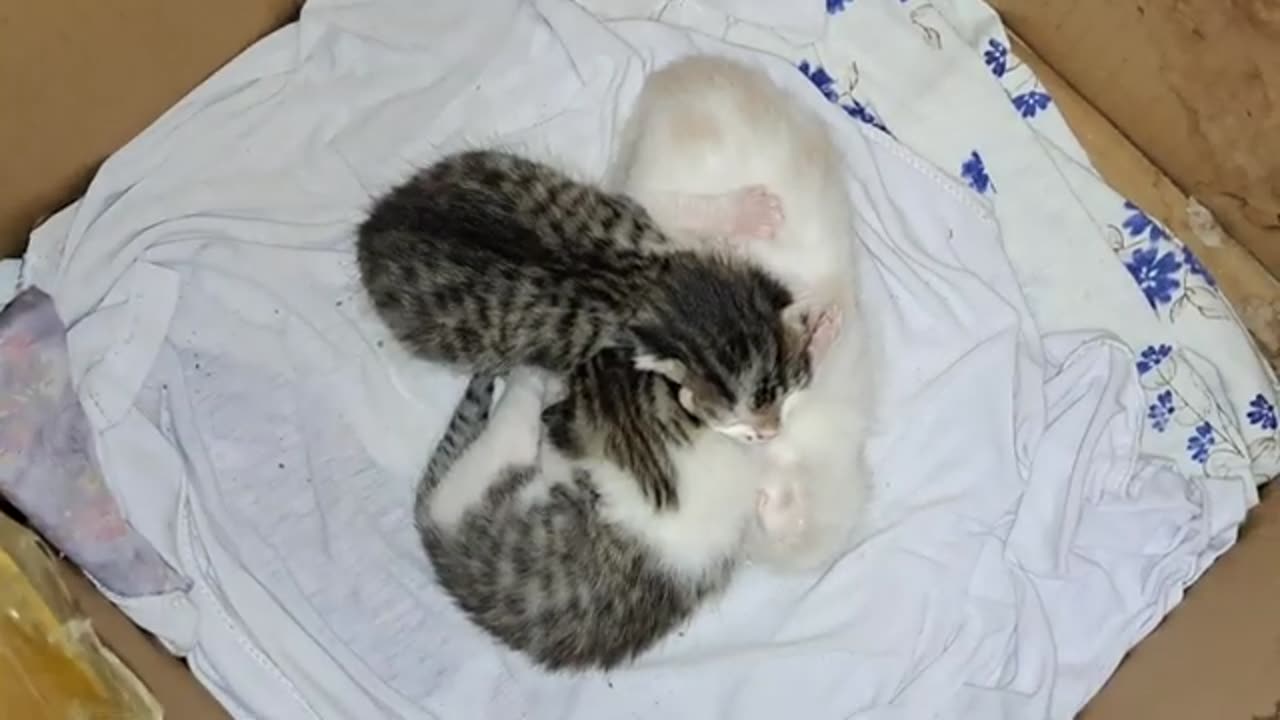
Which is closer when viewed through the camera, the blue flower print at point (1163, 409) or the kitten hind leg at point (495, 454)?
the kitten hind leg at point (495, 454)

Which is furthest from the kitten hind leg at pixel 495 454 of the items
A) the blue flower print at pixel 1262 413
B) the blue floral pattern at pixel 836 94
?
the blue flower print at pixel 1262 413

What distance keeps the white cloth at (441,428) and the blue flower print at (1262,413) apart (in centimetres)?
7

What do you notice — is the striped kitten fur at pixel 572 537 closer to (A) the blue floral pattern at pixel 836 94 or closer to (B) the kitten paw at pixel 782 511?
(B) the kitten paw at pixel 782 511

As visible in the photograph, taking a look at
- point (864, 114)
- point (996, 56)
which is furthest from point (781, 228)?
point (996, 56)

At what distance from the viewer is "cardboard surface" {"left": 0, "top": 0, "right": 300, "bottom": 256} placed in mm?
1413

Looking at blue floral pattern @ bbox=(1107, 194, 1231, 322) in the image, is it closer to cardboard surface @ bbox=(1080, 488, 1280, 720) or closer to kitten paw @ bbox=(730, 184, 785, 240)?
cardboard surface @ bbox=(1080, 488, 1280, 720)

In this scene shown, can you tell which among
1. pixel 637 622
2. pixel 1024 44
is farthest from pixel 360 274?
pixel 1024 44

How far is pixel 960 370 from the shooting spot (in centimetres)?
160

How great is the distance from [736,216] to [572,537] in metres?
0.33

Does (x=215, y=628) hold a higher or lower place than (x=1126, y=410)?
lower

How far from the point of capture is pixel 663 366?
1.35 meters

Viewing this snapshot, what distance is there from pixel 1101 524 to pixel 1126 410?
0.12 m

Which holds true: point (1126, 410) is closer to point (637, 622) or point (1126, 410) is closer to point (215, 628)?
point (637, 622)

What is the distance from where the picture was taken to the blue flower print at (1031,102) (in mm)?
1688
